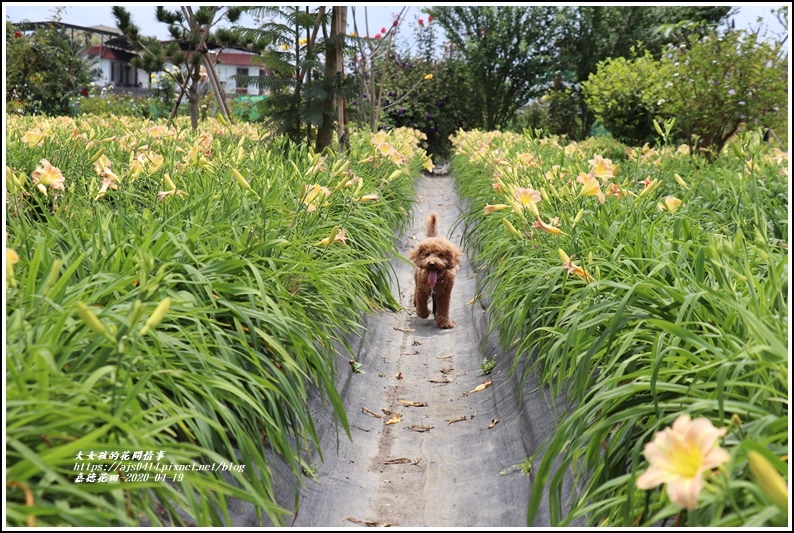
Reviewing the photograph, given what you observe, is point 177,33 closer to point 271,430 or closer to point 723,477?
point 271,430

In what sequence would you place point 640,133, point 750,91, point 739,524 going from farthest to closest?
point 640,133 < point 750,91 < point 739,524

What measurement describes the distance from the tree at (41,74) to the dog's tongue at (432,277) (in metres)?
10.8

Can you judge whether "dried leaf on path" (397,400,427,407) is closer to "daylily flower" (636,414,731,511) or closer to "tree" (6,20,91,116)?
"daylily flower" (636,414,731,511)

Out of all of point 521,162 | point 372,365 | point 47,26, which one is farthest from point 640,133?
→ point 47,26

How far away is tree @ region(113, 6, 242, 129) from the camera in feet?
31.4

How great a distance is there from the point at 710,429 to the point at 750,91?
26.5 feet

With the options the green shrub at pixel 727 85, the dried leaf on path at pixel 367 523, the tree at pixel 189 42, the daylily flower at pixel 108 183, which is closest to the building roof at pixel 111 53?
the tree at pixel 189 42

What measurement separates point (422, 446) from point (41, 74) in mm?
13593

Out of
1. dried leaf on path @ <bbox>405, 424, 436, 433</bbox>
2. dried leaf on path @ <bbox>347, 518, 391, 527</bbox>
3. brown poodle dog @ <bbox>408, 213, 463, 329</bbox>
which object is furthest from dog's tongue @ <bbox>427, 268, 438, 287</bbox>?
dried leaf on path @ <bbox>347, 518, 391, 527</bbox>

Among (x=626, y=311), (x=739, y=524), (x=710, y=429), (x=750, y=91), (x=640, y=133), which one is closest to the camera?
(x=710, y=429)

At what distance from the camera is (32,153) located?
4664 mm

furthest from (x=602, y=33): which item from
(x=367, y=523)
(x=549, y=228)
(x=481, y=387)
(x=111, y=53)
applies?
(x=111, y=53)

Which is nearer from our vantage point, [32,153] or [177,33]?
[32,153]

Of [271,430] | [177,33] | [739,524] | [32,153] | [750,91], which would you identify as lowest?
[271,430]
